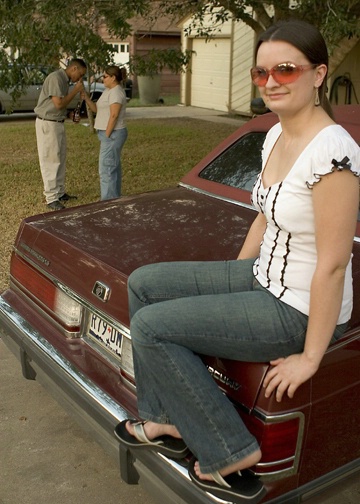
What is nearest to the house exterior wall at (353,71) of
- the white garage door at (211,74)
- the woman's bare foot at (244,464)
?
the white garage door at (211,74)

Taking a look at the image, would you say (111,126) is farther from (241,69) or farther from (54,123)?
(241,69)

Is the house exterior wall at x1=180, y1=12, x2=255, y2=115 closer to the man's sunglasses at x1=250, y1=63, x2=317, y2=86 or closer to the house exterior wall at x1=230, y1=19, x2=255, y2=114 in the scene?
the house exterior wall at x1=230, y1=19, x2=255, y2=114

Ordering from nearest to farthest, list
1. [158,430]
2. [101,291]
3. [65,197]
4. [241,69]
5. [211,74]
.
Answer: [158,430]
[101,291]
[65,197]
[241,69]
[211,74]

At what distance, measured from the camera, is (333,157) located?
189 centimetres

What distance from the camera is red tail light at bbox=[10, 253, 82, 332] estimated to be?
9.77ft

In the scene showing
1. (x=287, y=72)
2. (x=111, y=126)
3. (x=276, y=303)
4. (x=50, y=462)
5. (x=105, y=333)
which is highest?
(x=287, y=72)

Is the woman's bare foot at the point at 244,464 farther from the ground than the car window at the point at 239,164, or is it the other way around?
the car window at the point at 239,164

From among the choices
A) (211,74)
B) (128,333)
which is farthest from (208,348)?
(211,74)

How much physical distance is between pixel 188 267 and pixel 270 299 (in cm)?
43

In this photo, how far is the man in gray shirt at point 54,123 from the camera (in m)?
7.70

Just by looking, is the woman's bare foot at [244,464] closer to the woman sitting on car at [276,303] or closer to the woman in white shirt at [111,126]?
the woman sitting on car at [276,303]

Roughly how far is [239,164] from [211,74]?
16393 millimetres

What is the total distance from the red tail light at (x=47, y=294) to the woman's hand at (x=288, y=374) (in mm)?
1162

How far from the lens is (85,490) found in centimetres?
302
